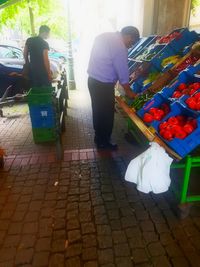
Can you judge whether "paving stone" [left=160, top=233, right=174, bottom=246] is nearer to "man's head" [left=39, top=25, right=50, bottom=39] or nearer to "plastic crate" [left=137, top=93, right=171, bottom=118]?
"plastic crate" [left=137, top=93, right=171, bottom=118]

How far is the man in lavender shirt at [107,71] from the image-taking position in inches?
161

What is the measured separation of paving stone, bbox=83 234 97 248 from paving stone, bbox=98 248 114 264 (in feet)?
0.43

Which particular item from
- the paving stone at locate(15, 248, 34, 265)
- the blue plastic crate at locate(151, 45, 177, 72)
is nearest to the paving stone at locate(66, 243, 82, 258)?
the paving stone at locate(15, 248, 34, 265)

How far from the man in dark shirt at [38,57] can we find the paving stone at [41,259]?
4.56 meters

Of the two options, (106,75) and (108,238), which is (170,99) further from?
(108,238)

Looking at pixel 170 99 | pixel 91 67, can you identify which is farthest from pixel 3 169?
pixel 170 99

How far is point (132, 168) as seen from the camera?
2891mm

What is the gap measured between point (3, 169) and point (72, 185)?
1291 mm

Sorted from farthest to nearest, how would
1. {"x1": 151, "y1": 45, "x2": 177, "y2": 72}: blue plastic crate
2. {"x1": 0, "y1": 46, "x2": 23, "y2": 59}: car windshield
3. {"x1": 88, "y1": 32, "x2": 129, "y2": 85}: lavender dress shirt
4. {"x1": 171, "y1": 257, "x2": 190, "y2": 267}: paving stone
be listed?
1. {"x1": 0, "y1": 46, "x2": 23, "y2": 59}: car windshield
2. {"x1": 151, "y1": 45, "x2": 177, "y2": 72}: blue plastic crate
3. {"x1": 88, "y1": 32, "x2": 129, "y2": 85}: lavender dress shirt
4. {"x1": 171, "y1": 257, "x2": 190, "y2": 267}: paving stone

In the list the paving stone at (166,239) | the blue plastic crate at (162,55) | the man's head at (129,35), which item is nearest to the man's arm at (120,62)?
the man's head at (129,35)

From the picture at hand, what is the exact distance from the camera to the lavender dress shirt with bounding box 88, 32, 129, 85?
4.06 m

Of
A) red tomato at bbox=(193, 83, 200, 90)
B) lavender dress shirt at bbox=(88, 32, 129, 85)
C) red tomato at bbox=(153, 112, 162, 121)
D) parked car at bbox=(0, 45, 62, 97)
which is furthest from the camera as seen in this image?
parked car at bbox=(0, 45, 62, 97)

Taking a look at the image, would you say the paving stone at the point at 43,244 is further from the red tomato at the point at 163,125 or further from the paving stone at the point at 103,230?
the red tomato at the point at 163,125

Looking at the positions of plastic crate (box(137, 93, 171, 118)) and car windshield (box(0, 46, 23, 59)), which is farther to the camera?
car windshield (box(0, 46, 23, 59))
